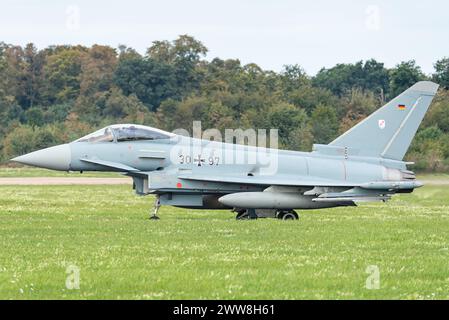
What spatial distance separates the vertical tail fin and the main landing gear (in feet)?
6.87

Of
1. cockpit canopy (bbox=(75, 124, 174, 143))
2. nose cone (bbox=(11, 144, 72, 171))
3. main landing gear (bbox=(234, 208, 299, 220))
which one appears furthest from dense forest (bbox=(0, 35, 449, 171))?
nose cone (bbox=(11, 144, 72, 171))

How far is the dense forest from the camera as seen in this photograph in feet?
171

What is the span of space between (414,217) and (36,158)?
8703mm

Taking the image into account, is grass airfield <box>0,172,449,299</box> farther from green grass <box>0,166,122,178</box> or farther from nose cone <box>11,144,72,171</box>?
green grass <box>0,166,122,178</box>

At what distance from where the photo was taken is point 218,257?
41.3 ft

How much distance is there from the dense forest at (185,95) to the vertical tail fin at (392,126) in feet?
31.2

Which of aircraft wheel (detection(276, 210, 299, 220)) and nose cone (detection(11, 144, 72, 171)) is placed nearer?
nose cone (detection(11, 144, 72, 171))

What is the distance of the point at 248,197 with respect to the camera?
20578 mm

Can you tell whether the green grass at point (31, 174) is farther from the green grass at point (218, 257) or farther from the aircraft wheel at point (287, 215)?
the aircraft wheel at point (287, 215)

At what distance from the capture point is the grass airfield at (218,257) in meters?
9.98

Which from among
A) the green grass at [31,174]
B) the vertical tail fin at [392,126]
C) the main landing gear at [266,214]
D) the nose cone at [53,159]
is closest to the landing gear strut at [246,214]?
the main landing gear at [266,214]

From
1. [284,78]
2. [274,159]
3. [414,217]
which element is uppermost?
[284,78]

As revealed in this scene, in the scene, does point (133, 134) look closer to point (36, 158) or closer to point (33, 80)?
point (36, 158)
